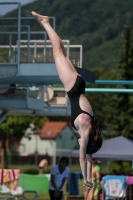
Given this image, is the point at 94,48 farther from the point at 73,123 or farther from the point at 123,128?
the point at 73,123

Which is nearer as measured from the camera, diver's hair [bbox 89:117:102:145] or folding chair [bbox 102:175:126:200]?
diver's hair [bbox 89:117:102:145]

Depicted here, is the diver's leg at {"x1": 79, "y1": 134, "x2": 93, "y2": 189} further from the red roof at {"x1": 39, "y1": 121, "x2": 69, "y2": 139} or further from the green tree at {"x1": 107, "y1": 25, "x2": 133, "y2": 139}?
the red roof at {"x1": 39, "y1": 121, "x2": 69, "y2": 139}

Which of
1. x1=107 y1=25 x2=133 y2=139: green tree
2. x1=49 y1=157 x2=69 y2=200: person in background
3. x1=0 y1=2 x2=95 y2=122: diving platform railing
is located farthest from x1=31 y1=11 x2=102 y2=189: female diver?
x1=107 y1=25 x2=133 y2=139: green tree

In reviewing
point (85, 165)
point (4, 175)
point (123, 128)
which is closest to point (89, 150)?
point (85, 165)

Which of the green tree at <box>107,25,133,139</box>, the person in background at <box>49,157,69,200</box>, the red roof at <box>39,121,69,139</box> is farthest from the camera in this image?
the red roof at <box>39,121,69,139</box>

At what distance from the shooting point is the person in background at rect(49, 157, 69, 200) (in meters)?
16.9

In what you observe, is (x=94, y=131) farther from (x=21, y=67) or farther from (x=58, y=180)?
(x=58, y=180)

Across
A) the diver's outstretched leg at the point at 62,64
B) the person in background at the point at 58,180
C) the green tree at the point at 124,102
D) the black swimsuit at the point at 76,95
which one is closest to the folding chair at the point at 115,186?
the person in background at the point at 58,180

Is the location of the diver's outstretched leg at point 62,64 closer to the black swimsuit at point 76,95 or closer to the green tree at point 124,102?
the black swimsuit at point 76,95

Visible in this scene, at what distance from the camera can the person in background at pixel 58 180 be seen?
1694 cm

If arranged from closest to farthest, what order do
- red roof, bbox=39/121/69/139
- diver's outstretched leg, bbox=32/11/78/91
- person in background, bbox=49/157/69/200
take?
diver's outstretched leg, bbox=32/11/78/91 → person in background, bbox=49/157/69/200 → red roof, bbox=39/121/69/139

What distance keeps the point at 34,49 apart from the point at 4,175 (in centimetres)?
422

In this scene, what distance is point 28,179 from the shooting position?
22.8 meters

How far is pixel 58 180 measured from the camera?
17.2 m
